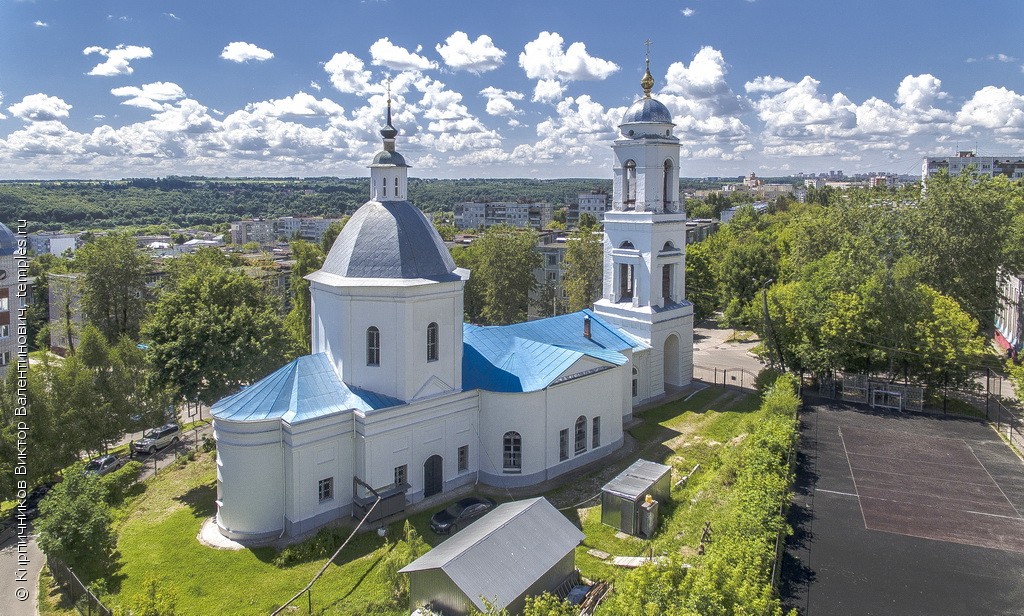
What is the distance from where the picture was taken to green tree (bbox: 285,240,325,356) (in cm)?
3934

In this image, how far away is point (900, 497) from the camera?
74.7 ft

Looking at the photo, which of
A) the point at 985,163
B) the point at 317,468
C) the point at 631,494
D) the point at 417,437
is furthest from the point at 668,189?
the point at 985,163

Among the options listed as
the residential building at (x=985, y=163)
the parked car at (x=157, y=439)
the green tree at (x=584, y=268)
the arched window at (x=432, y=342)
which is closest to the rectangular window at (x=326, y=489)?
the arched window at (x=432, y=342)

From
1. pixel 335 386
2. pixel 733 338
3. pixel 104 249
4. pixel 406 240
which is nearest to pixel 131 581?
pixel 335 386

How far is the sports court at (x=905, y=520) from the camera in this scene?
669 inches

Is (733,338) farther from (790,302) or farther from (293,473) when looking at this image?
(293,473)

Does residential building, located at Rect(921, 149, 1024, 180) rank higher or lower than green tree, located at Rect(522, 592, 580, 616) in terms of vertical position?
higher

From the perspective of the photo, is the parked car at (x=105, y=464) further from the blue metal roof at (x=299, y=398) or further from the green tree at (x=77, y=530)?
the green tree at (x=77, y=530)

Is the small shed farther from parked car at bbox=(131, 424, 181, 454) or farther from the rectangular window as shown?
parked car at bbox=(131, 424, 181, 454)

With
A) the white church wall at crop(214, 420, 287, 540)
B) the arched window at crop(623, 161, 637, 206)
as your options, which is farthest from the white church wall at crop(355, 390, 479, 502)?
the arched window at crop(623, 161, 637, 206)

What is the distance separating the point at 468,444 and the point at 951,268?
3300 cm

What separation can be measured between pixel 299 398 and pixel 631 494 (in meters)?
11.4

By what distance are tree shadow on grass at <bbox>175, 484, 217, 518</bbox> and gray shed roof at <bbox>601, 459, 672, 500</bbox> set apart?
14030 millimetres

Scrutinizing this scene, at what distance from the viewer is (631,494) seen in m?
21.5
